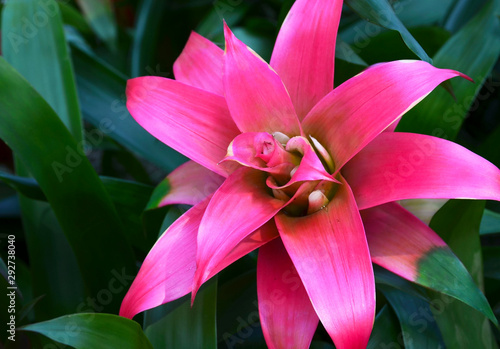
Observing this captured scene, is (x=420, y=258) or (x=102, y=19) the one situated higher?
(x=102, y=19)

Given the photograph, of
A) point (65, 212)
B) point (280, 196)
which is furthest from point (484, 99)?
point (65, 212)

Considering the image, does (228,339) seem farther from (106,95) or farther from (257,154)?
(106,95)

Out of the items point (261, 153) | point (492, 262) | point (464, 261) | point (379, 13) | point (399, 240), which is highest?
point (379, 13)

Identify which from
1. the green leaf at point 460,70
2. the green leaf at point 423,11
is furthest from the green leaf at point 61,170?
the green leaf at point 423,11

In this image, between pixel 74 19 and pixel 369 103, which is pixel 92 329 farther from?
pixel 74 19

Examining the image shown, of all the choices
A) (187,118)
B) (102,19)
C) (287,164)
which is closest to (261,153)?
(287,164)

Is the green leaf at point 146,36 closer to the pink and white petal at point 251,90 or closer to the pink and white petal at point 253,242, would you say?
the pink and white petal at point 251,90

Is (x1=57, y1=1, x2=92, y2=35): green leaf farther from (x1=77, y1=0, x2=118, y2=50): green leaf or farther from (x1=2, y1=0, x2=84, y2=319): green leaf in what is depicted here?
(x1=2, y1=0, x2=84, y2=319): green leaf
